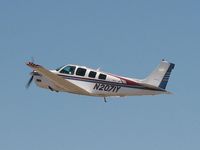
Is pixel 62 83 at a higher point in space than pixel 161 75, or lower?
lower

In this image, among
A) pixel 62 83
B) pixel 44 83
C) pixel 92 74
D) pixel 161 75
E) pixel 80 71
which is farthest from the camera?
pixel 44 83

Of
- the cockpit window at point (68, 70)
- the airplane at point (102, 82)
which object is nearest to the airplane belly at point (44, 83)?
the airplane at point (102, 82)

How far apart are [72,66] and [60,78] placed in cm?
199

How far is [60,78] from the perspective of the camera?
73125 mm

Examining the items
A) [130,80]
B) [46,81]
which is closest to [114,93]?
[130,80]

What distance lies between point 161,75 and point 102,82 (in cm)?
535

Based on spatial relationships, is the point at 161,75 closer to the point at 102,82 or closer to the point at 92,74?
the point at 102,82

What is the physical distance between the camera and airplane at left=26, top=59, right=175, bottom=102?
72562mm

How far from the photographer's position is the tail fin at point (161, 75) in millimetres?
72750

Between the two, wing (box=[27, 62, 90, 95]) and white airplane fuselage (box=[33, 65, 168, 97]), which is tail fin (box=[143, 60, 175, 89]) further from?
wing (box=[27, 62, 90, 95])

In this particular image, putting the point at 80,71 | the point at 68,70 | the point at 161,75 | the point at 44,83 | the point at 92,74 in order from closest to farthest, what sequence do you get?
the point at 161,75
the point at 92,74
the point at 80,71
the point at 44,83
the point at 68,70

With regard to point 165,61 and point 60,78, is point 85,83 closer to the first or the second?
point 60,78

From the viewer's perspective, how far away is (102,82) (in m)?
73.3

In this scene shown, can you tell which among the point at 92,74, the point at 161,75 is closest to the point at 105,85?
the point at 92,74
